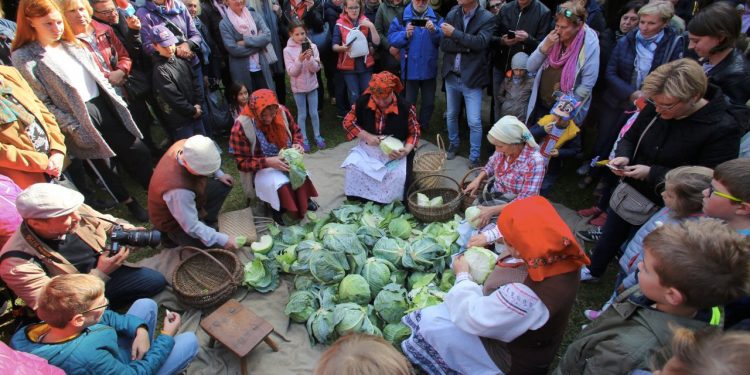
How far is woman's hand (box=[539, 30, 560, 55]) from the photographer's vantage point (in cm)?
468

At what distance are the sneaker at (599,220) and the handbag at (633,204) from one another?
140 cm

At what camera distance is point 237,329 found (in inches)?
132

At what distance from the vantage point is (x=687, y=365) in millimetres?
1441

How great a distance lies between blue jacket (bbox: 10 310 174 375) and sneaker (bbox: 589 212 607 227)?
482 centimetres

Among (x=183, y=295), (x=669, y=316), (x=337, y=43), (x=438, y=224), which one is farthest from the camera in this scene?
(x=337, y=43)

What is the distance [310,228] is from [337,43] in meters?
3.38

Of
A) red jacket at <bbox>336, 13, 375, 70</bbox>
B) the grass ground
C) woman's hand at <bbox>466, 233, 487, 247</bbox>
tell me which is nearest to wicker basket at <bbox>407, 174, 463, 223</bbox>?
woman's hand at <bbox>466, 233, 487, 247</bbox>

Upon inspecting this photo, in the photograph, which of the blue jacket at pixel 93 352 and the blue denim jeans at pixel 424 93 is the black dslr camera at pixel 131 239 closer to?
the blue jacket at pixel 93 352

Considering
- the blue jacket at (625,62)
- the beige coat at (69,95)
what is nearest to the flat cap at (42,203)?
the beige coat at (69,95)

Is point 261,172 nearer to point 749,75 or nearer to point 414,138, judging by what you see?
point 414,138

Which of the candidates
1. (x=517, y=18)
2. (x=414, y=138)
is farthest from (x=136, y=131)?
(x=517, y=18)

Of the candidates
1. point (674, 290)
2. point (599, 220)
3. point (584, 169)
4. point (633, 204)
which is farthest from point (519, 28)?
point (674, 290)

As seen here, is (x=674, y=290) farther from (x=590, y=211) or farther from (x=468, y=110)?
(x=468, y=110)

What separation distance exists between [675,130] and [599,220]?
76.0 inches
